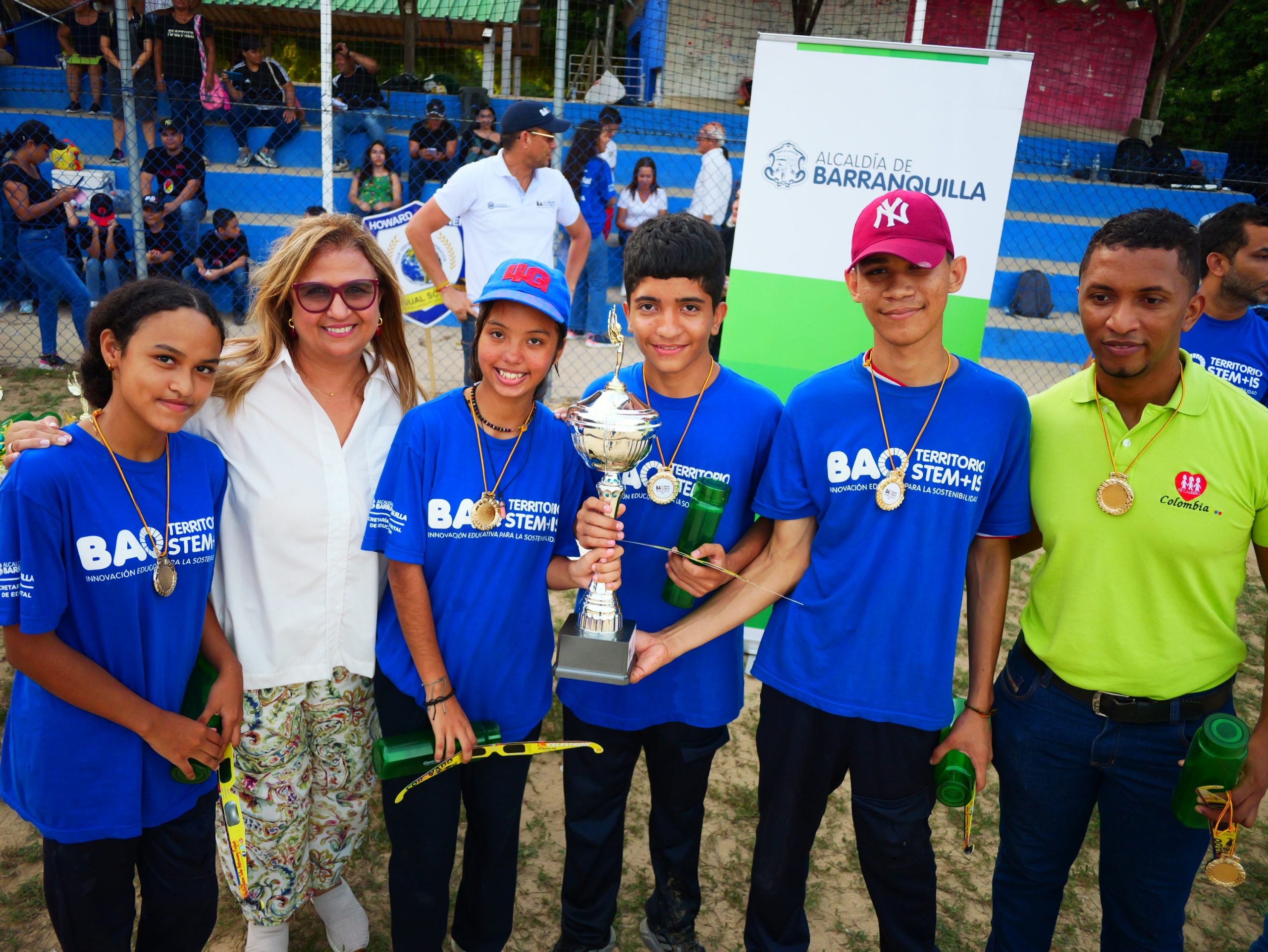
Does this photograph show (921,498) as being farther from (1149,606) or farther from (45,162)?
(45,162)

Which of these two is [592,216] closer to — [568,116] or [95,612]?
[568,116]

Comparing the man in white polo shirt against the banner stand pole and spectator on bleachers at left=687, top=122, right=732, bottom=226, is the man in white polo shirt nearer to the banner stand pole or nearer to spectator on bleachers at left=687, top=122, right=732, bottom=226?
the banner stand pole

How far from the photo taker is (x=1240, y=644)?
7.04 feet

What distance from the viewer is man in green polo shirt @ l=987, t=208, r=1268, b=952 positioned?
81.0 inches

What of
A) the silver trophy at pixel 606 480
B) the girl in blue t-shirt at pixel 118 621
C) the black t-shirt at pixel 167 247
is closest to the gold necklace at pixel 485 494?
the silver trophy at pixel 606 480

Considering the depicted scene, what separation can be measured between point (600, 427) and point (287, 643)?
99 cm

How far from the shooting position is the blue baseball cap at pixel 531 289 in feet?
6.78

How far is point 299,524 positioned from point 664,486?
949 millimetres

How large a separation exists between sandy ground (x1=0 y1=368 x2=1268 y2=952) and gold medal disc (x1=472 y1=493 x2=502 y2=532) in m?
1.50

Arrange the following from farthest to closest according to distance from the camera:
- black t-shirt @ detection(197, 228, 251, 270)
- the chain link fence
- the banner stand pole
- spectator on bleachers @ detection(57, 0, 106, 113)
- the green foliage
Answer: the green foliage → spectator on bleachers @ detection(57, 0, 106, 113) → black t-shirt @ detection(197, 228, 251, 270) → the chain link fence → the banner stand pole

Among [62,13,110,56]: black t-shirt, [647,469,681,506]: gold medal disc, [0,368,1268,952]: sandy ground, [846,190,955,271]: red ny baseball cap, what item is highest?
[62,13,110,56]: black t-shirt

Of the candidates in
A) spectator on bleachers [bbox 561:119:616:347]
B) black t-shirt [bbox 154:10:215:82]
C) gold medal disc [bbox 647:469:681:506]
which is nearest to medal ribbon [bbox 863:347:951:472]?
gold medal disc [bbox 647:469:681:506]

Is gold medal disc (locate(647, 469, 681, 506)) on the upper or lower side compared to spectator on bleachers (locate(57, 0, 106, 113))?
lower

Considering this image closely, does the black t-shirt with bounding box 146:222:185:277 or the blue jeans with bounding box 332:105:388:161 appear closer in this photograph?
the black t-shirt with bounding box 146:222:185:277
